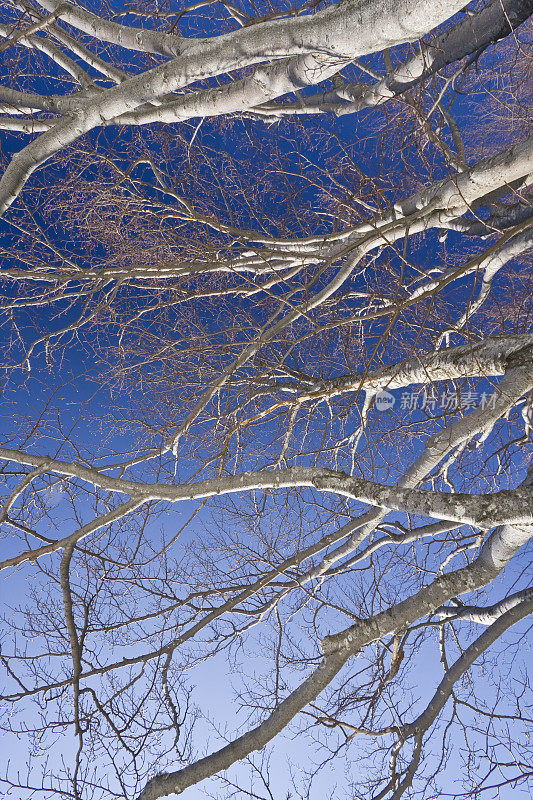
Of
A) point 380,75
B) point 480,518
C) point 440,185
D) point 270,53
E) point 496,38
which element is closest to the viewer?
point 270,53

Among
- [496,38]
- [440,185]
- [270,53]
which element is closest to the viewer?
[270,53]

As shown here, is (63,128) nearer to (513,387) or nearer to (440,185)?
(440,185)

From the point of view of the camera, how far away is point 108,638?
3.97 m

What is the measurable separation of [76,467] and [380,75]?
13.4 ft

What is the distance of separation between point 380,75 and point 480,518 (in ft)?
12.8

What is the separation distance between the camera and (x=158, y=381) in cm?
491

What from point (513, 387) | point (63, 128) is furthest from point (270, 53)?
point (513, 387)

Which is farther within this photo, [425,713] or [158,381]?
[158,381]

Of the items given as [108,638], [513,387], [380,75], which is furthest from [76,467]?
[380,75]

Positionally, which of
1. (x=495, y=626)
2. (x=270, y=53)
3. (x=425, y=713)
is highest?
(x=270, y=53)

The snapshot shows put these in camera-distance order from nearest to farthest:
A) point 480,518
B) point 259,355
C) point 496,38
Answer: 1. point 480,518
2. point 496,38
3. point 259,355

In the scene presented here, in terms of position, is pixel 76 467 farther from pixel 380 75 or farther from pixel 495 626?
pixel 380 75

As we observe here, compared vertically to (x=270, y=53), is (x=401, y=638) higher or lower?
lower

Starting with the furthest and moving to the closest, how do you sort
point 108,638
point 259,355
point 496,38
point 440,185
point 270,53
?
point 259,355 < point 108,638 < point 440,185 < point 496,38 < point 270,53
